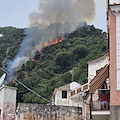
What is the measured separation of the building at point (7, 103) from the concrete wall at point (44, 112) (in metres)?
0.52

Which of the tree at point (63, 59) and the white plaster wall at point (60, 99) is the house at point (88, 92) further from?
the tree at point (63, 59)

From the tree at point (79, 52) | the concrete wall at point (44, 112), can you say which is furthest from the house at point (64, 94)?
the tree at point (79, 52)

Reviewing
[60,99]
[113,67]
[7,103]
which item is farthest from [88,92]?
[60,99]

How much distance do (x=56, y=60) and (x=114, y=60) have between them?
110 meters

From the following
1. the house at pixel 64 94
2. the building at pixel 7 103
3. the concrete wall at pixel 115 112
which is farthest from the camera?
the house at pixel 64 94

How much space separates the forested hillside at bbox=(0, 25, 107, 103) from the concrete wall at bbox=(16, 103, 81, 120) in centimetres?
5138

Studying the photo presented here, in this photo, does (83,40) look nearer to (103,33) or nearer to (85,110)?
(103,33)

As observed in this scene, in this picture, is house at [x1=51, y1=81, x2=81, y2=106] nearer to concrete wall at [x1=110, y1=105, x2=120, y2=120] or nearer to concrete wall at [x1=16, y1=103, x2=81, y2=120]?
concrete wall at [x1=16, y1=103, x2=81, y2=120]

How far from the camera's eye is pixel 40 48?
16238 cm

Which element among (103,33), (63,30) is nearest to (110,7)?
(103,33)

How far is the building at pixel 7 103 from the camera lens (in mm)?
29422

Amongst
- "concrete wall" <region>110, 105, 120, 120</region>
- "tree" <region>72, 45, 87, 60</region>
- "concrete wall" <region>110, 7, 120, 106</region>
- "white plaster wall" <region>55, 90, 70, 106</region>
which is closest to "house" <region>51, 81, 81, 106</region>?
"white plaster wall" <region>55, 90, 70, 106</region>

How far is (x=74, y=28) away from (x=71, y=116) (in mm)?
138645

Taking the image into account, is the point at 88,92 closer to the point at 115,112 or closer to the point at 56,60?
the point at 115,112
